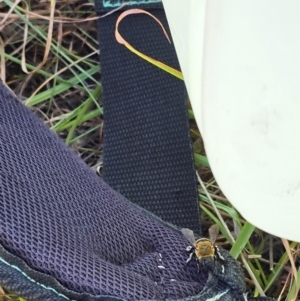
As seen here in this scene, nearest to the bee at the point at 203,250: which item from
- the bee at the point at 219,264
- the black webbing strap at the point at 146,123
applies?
the bee at the point at 219,264

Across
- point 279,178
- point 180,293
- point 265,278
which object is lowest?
point 265,278

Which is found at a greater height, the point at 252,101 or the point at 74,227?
the point at 252,101

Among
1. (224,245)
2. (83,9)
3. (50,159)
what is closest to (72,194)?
(50,159)

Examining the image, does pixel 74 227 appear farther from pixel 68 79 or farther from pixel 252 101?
pixel 68 79

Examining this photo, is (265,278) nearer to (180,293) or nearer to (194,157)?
(194,157)

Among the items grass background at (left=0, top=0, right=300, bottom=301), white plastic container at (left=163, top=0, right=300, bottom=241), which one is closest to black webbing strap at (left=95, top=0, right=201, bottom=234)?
grass background at (left=0, top=0, right=300, bottom=301)

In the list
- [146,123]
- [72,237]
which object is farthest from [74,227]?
[146,123]
